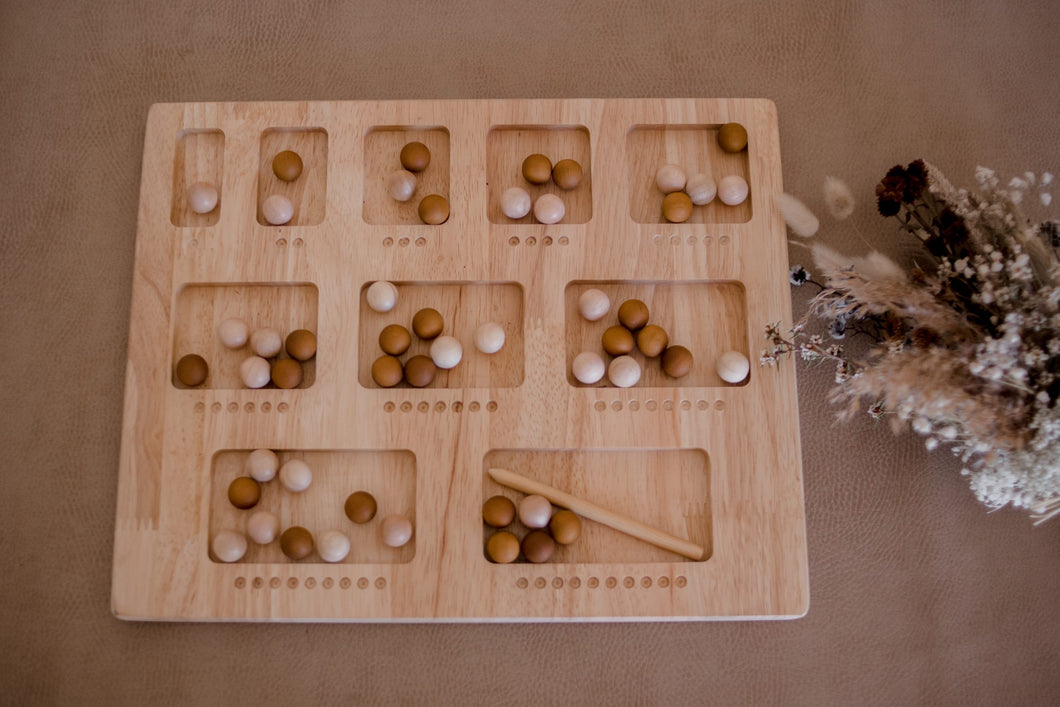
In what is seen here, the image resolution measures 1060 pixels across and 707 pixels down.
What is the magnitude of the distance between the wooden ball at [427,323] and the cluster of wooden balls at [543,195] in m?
0.17

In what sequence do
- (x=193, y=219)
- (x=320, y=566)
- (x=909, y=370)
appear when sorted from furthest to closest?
1. (x=193, y=219)
2. (x=320, y=566)
3. (x=909, y=370)

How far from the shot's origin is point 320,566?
1.05 metres

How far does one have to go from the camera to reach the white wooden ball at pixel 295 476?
1.06m

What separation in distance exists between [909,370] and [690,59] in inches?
22.9

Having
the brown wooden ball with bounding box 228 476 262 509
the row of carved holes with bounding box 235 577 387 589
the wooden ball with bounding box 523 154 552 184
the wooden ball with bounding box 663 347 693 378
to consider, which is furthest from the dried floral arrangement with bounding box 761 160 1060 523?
the brown wooden ball with bounding box 228 476 262 509

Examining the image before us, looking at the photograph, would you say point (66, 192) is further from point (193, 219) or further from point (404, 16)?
point (404, 16)

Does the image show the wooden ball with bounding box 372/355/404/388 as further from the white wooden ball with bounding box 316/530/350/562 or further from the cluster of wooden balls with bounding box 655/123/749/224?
the cluster of wooden balls with bounding box 655/123/749/224

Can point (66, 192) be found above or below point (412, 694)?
above

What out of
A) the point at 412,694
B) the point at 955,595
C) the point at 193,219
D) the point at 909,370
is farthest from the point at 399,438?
the point at 955,595

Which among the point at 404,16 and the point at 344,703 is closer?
the point at 344,703

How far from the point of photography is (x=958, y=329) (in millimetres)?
963

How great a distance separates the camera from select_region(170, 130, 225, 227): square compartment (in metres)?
1.15

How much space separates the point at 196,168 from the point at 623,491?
2.47 ft

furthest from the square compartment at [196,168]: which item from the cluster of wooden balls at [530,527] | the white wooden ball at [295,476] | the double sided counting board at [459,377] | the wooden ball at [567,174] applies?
the cluster of wooden balls at [530,527]
